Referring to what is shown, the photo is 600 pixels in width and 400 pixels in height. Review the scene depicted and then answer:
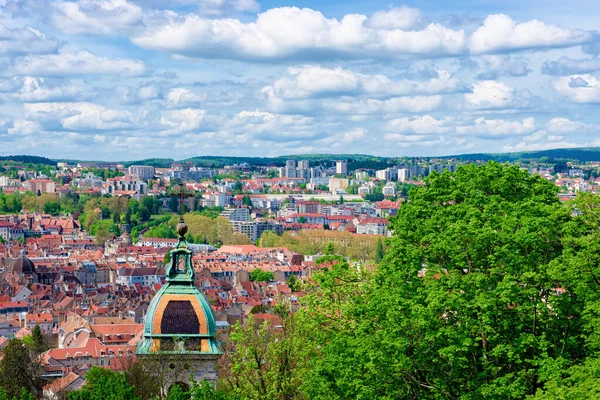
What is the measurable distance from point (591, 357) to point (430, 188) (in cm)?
556

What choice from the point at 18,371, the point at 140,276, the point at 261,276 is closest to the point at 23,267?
the point at 140,276

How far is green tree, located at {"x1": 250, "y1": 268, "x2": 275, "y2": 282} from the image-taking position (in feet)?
401

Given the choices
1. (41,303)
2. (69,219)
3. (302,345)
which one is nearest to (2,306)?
(41,303)

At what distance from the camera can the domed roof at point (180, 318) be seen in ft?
64.4

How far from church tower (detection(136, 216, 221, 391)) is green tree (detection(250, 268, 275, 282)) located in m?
102

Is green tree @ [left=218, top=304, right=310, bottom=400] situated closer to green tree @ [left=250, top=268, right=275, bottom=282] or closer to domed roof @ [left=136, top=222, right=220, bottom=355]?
domed roof @ [left=136, top=222, right=220, bottom=355]

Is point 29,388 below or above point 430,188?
below

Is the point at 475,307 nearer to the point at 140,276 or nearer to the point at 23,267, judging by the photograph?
the point at 23,267

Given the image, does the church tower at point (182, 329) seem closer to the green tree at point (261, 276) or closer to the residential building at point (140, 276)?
the residential building at point (140, 276)

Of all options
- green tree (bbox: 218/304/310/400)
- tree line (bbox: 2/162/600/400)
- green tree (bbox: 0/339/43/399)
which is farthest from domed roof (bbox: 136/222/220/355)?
green tree (bbox: 0/339/43/399)

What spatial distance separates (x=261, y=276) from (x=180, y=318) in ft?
337

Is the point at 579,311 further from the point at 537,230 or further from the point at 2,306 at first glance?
the point at 2,306

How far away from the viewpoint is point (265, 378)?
82.4 ft

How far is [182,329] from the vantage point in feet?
64.6
